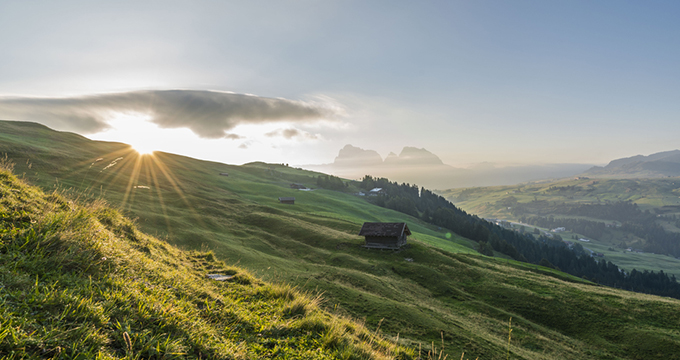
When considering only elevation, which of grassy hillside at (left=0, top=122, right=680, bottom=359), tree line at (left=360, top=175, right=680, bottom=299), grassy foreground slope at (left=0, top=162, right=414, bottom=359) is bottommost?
tree line at (left=360, top=175, right=680, bottom=299)

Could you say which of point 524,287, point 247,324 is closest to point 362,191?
point 524,287

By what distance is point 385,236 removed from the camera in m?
52.3

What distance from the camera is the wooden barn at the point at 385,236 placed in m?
52.1

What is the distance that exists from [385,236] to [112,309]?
49747 millimetres

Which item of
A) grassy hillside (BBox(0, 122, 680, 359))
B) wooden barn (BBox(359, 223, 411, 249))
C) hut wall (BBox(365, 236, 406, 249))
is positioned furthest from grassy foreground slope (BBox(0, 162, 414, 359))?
hut wall (BBox(365, 236, 406, 249))

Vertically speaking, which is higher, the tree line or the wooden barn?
the wooden barn

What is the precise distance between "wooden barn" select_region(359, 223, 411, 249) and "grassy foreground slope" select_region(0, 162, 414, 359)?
44.5m

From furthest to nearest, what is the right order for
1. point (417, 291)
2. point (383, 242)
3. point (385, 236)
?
point (383, 242)
point (385, 236)
point (417, 291)

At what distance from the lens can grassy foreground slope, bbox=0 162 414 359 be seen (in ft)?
13.7

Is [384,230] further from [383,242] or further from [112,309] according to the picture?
[112,309]

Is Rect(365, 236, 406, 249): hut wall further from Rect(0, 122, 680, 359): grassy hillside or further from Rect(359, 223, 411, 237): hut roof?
Rect(0, 122, 680, 359): grassy hillside

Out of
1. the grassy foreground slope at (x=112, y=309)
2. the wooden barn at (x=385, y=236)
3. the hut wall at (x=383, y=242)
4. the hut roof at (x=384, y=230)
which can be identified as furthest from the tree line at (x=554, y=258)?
the grassy foreground slope at (x=112, y=309)

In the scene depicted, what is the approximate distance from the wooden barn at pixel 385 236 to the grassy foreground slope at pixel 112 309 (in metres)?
44.5

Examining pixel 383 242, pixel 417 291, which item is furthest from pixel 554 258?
pixel 417 291
